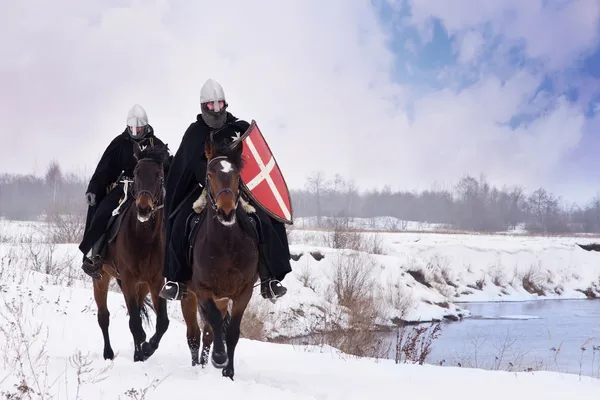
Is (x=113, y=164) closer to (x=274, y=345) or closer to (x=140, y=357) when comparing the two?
(x=140, y=357)

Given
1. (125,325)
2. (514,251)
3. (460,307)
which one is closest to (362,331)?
(125,325)

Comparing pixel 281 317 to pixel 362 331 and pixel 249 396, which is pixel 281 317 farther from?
pixel 249 396

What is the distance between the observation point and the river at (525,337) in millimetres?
12930

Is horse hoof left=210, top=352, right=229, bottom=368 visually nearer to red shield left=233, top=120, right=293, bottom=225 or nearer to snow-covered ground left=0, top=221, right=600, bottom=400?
snow-covered ground left=0, top=221, right=600, bottom=400

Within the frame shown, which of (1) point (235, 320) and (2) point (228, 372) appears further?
(1) point (235, 320)

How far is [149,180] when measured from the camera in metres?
6.11

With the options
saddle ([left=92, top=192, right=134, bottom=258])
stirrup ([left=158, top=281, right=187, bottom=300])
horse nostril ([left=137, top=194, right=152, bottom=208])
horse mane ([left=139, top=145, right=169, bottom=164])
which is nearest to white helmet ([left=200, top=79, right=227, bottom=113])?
horse mane ([left=139, top=145, right=169, bottom=164])

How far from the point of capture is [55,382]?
173 inches

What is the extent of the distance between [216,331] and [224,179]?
4.81 feet

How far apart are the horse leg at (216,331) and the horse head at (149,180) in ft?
4.09

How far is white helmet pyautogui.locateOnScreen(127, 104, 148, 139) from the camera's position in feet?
23.6

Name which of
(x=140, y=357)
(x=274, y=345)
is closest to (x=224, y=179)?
(x=140, y=357)

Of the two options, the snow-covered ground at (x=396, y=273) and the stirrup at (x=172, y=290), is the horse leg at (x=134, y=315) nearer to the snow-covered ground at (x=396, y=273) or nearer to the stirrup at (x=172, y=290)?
the stirrup at (x=172, y=290)

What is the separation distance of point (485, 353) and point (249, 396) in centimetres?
1194
